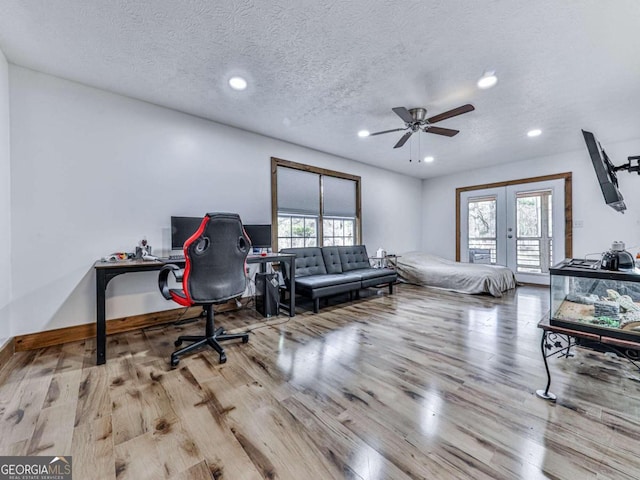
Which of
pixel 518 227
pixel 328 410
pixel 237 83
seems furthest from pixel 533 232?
pixel 237 83

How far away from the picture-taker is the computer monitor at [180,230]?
306 centimetres

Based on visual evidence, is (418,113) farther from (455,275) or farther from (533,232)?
(533,232)

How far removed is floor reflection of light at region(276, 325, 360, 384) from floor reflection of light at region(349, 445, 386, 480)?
0.69 metres

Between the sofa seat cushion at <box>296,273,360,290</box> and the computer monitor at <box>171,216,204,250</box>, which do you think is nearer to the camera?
the computer monitor at <box>171,216,204,250</box>

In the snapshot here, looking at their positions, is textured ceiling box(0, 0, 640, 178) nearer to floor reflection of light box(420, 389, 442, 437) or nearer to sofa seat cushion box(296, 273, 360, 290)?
sofa seat cushion box(296, 273, 360, 290)

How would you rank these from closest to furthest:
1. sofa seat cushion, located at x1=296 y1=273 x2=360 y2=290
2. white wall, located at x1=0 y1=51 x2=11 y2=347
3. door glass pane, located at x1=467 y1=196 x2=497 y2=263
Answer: white wall, located at x1=0 y1=51 x2=11 y2=347 → sofa seat cushion, located at x1=296 y1=273 x2=360 y2=290 → door glass pane, located at x1=467 y1=196 x2=497 y2=263

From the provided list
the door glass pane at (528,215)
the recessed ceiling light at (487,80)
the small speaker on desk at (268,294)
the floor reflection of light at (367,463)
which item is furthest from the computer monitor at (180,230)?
the door glass pane at (528,215)

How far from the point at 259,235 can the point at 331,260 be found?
1.40 metres

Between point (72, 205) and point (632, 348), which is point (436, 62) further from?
point (72, 205)

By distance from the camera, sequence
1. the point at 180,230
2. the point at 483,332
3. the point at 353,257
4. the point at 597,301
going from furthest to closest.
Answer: the point at 353,257 → the point at 180,230 → the point at 483,332 → the point at 597,301

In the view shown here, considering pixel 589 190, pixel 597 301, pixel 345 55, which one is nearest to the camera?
pixel 597 301

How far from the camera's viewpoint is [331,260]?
15.0ft

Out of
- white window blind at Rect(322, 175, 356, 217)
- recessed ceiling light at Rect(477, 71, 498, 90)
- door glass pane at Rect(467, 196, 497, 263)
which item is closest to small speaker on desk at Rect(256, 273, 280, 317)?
white window blind at Rect(322, 175, 356, 217)

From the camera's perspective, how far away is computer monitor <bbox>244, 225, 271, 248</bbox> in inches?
144
